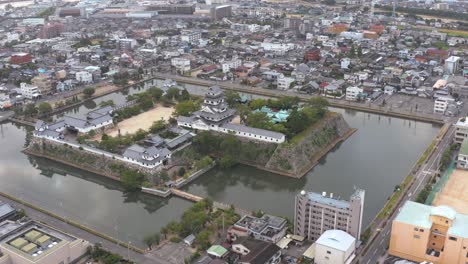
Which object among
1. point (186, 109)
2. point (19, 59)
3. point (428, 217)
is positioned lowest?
point (428, 217)

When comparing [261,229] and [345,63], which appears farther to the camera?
[345,63]

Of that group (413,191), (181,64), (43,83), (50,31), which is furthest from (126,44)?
(413,191)

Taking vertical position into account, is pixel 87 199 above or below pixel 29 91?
below

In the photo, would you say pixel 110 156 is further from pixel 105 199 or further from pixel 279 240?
pixel 279 240

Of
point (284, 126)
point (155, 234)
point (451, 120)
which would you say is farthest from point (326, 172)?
point (451, 120)

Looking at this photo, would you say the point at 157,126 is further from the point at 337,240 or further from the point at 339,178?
the point at 337,240

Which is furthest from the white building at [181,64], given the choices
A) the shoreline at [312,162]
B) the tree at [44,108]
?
the shoreline at [312,162]

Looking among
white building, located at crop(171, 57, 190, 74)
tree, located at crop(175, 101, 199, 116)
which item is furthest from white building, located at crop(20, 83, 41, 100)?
tree, located at crop(175, 101, 199, 116)
